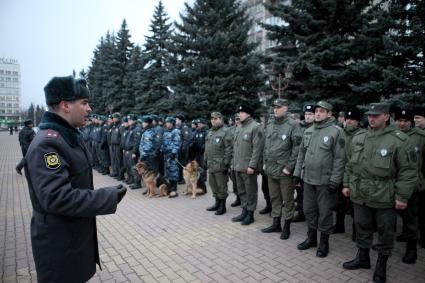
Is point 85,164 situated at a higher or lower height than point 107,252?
higher

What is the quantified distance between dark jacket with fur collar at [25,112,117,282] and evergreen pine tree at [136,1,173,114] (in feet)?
60.1

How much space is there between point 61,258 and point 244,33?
48.3 feet

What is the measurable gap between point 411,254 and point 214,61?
11.9m

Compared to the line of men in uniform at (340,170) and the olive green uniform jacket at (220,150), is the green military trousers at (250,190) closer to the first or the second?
the line of men in uniform at (340,170)

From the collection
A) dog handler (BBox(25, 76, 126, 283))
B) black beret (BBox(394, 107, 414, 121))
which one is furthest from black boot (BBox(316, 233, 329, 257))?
dog handler (BBox(25, 76, 126, 283))

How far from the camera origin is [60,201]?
6.39 ft

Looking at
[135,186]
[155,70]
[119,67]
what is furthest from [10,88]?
Result: [135,186]

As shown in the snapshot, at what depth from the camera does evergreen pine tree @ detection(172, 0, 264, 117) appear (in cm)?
1462

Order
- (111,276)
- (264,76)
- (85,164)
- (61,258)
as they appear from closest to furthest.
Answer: (61,258), (85,164), (111,276), (264,76)

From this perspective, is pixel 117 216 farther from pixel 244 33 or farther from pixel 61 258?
pixel 244 33

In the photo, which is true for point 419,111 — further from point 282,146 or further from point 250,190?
point 250,190

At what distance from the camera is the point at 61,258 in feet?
6.97

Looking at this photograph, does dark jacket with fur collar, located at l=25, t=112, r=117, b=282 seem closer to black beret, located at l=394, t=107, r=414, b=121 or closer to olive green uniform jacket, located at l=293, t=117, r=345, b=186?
olive green uniform jacket, located at l=293, t=117, r=345, b=186

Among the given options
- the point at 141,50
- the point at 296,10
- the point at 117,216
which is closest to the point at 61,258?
the point at 117,216
